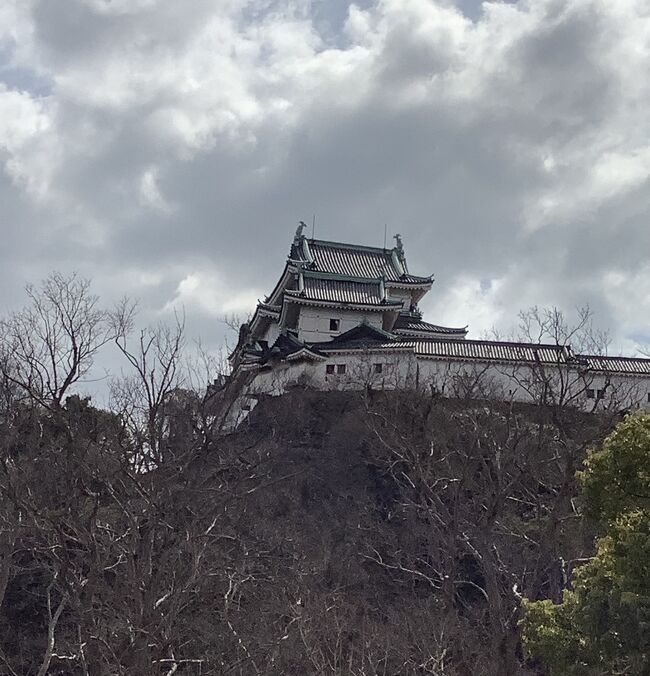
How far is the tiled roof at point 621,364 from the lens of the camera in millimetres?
31953

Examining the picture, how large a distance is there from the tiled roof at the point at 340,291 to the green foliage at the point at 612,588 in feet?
95.3

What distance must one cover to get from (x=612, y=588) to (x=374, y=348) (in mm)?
24784

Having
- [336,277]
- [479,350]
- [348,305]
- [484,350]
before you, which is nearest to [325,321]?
[348,305]

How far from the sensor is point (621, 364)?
32.6m

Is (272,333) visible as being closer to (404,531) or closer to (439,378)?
(439,378)

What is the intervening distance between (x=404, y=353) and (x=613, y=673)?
2406 cm

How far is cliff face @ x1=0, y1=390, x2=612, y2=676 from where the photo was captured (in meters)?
12.8

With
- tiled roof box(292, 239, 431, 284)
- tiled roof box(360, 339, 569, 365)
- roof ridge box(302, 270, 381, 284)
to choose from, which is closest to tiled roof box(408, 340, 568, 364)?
tiled roof box(360, 339, 569, 365)

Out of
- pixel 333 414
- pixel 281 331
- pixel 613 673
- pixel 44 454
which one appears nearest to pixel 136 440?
pixel 44 454

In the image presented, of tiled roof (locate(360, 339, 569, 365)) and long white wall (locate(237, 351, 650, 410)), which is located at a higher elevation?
tiled roof (locate(360, 339, 569, 365))

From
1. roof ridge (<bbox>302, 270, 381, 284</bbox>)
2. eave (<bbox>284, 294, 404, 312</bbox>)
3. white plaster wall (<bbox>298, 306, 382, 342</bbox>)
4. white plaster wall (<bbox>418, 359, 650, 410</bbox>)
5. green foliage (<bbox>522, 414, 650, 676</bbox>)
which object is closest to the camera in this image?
green foliage (<bbox>522, 414, 650, 676</bbox>)

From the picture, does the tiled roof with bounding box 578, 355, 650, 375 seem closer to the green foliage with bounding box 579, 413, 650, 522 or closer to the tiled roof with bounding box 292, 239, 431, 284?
the tiled roof with bounding box 292, 239, 431, 284

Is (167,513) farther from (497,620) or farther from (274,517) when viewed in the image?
(274,517)

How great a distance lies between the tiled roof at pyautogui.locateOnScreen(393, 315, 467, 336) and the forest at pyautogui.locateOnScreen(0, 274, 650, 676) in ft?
30.2
